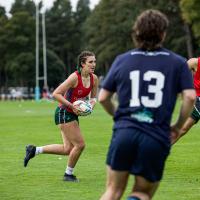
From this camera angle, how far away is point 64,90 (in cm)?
1110

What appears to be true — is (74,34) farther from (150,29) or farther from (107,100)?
(150,29)

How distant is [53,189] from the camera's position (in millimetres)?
10805

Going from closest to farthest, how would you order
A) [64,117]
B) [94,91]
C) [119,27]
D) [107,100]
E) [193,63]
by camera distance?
[107,100]
[64,117]
[94,91]
[193,63]
[119,27]

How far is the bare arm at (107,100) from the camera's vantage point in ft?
21.0

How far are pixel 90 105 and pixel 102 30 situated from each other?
284 ft

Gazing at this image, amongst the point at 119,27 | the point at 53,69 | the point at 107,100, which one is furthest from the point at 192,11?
the point at 107,100

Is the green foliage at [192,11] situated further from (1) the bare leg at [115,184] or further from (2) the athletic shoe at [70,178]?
(1) the bare leg at [115,184]

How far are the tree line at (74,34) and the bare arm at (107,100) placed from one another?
56.2 metres

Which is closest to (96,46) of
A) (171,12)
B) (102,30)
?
(102,30)

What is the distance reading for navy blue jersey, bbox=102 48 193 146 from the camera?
608 centimetres

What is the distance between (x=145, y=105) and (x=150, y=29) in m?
0.64

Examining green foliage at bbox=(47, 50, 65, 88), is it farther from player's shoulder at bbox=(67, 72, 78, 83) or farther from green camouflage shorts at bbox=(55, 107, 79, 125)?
player's shoulder at bbox=(67, 72, 78, 83)

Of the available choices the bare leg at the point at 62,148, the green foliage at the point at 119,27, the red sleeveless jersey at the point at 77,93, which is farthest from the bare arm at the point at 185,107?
the green foliage at the point at 119,27

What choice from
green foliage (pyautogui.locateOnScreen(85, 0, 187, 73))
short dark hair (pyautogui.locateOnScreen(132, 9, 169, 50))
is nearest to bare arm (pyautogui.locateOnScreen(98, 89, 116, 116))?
short dark hair (pyautogui.locateOnScreen(132, 9, 169, 50))
